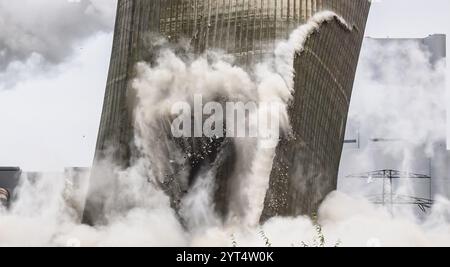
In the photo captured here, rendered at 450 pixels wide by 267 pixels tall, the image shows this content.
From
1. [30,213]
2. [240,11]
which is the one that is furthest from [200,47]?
[30,213]

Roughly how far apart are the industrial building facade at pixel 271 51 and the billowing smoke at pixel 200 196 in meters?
0.21

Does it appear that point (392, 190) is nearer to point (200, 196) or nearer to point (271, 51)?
point (271, 51)

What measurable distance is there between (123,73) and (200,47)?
67.0 inches

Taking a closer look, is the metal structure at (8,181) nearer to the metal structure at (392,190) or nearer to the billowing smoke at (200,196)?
the billowing smoke at (200,196)

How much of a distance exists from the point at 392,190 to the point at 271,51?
1256 centimetres

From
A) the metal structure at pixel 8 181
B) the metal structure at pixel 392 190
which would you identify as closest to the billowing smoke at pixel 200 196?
the metal structure at pixel 8 181

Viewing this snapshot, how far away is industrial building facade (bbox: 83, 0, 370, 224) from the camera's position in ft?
47.9

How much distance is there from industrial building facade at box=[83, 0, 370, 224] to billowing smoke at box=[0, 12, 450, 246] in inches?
8.3

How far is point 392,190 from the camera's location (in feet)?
85.5

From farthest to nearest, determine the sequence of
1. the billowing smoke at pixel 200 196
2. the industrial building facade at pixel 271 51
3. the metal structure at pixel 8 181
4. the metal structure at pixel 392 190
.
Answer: the metal structure at pixel 392 190 < the metal structure at pixel 8 181 < the industrial building facade at pixel 271 51 < the billowing smoke at pixel 200 196

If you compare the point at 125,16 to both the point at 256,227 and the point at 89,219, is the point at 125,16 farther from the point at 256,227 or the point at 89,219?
the point at 256,227

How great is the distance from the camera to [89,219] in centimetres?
1564

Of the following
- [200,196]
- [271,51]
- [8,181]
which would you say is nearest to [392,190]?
[8,181]

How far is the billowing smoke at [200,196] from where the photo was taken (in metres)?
13.7
